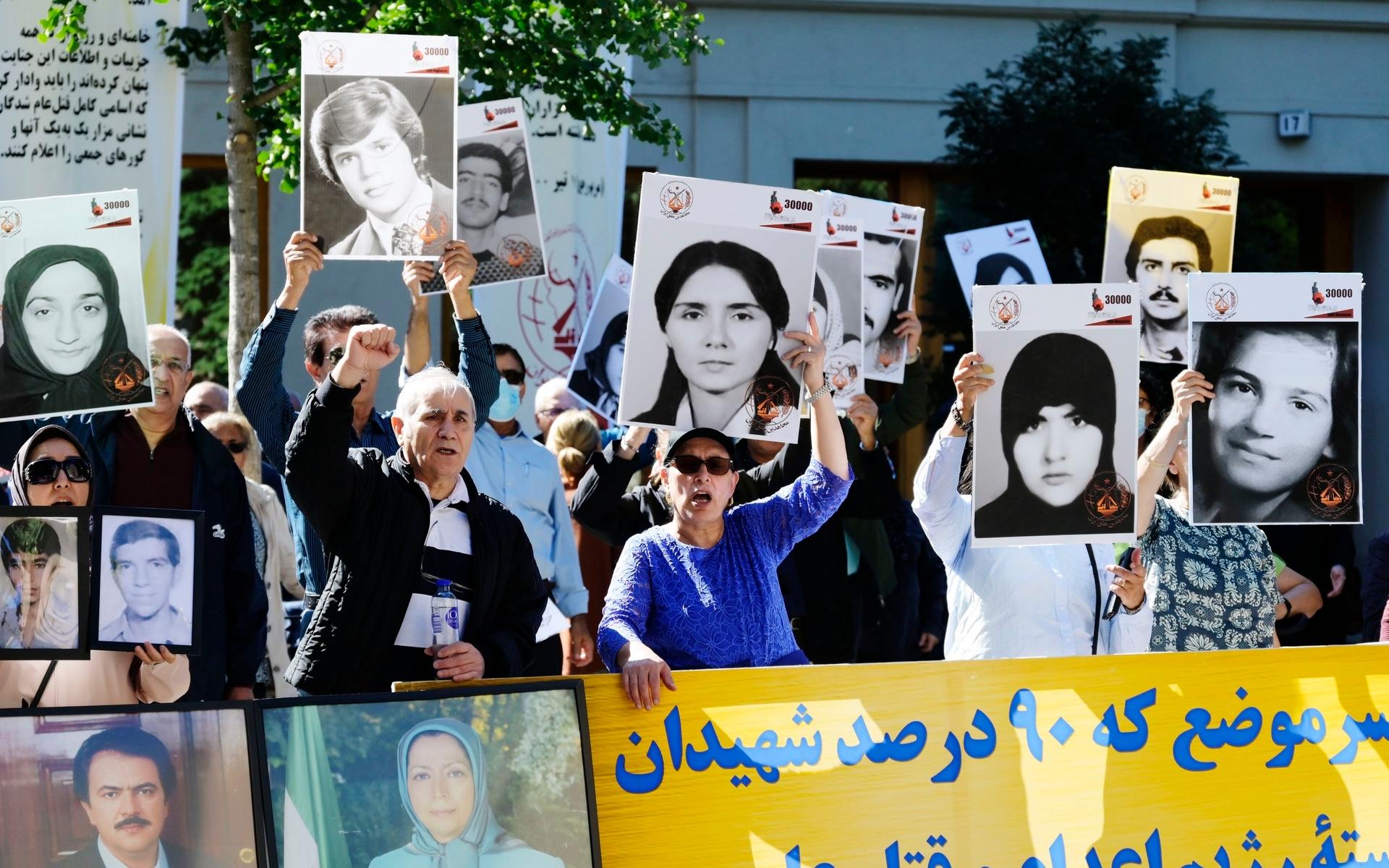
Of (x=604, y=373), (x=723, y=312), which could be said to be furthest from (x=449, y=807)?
(x=604, y=373)

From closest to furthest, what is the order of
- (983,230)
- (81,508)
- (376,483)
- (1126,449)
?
(81,508) < (376,483) < (1126,449) < (983,230)

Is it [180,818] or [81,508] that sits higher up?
[81,508]

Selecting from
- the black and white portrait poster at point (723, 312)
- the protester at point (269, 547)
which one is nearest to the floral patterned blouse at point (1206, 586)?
the black and white portrait poster at point (723, 312)

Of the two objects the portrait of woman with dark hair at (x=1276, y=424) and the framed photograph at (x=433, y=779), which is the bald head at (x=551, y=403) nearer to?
the portrait of woman with dark hair at (x=1276, y=424)

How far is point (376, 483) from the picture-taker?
4004 millimetres

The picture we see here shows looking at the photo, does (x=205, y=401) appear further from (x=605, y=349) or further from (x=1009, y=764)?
(x=1009, y=764)

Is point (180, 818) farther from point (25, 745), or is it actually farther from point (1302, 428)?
point (1302, 428)

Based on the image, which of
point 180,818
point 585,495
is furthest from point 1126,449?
point 180,818

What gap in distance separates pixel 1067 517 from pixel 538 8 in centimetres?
432

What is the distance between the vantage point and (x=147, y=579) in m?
3.70

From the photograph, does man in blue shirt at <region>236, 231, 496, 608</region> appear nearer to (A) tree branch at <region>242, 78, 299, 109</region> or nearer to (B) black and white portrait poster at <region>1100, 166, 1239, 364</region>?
(B) black and white portrait poster at <region>1100, 166, 1239, 364</region>

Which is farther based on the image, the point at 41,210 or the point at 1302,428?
the point at 1302,428

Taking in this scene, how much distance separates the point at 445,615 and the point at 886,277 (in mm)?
2604

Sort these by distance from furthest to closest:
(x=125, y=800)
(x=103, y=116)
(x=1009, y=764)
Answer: (x=103, y=116), (x=1009, y=764), (x=125, y=800)
